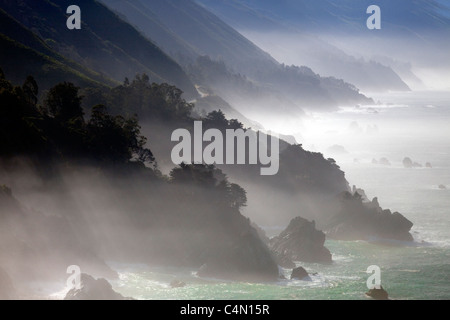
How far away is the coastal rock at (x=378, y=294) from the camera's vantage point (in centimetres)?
6462

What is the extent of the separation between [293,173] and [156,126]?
3145cm

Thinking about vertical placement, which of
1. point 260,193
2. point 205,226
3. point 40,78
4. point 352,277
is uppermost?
point 40,78

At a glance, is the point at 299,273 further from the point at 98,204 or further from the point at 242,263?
the point at 98,204

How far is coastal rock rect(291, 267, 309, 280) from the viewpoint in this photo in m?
74.4

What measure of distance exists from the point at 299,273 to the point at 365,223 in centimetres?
3215

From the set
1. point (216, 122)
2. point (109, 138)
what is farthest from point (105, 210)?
point (216, 122)

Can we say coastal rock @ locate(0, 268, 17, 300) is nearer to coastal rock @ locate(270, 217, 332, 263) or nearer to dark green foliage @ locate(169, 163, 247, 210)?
dark green foliage @ locate(169, 163, 247, 210)

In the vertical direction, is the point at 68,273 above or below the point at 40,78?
below

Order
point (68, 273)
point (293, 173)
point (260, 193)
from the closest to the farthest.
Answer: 1. point (68, 273)
2. point (260, 193)
3. point (293, 173)

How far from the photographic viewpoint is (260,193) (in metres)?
116

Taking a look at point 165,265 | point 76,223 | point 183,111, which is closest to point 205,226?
point 165,265

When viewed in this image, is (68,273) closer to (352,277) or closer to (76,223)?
(76,223)

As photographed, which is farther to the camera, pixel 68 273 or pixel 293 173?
pixel 293 173

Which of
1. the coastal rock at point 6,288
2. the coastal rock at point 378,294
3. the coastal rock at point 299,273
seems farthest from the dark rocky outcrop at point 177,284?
the coastal rock at point 378,294
